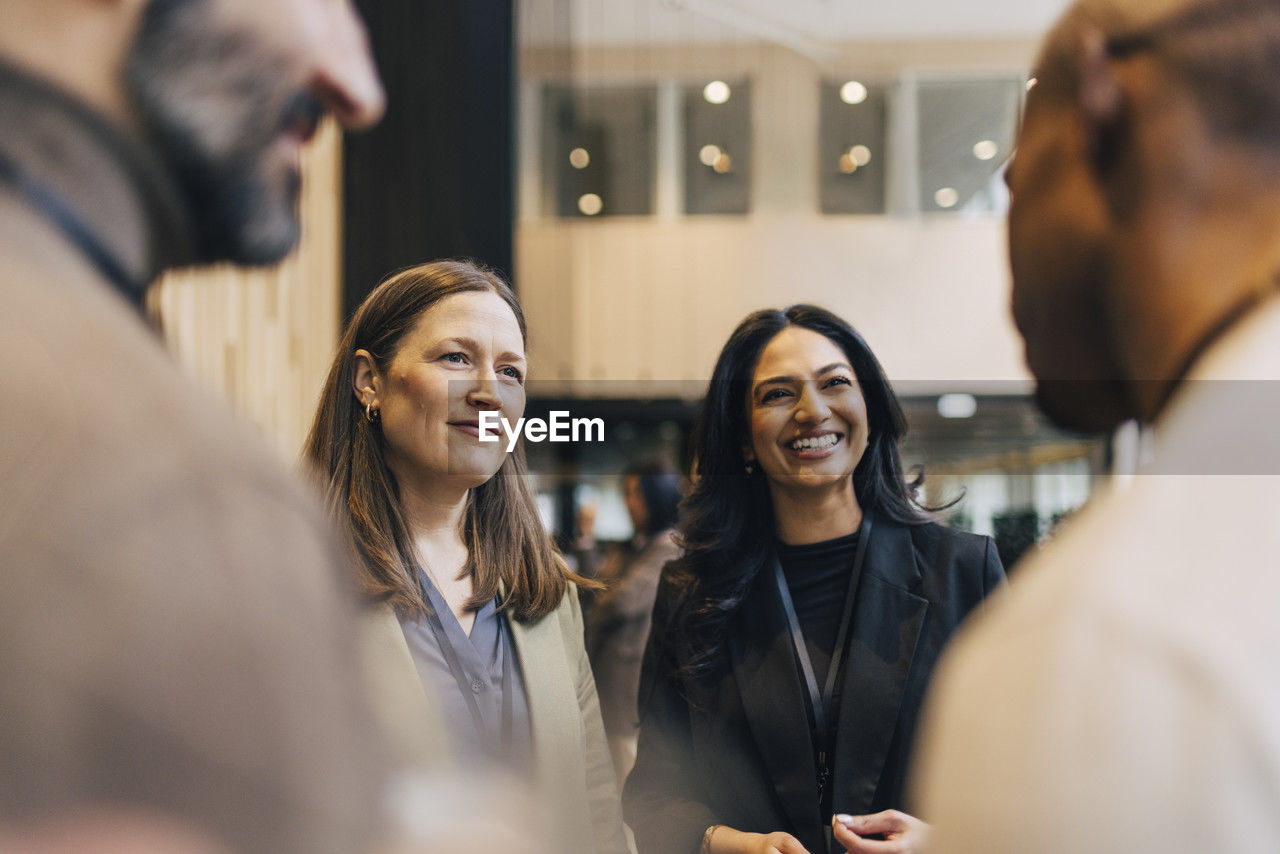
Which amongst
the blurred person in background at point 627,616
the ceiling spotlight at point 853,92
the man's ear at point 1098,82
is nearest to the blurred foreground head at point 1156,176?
the man's ear at point 1098,82

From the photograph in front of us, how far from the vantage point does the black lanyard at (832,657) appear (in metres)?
1.00

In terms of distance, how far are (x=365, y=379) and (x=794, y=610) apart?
21.3 inches

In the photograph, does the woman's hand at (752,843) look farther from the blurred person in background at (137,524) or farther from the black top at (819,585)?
the blurred person in background at (137,524)

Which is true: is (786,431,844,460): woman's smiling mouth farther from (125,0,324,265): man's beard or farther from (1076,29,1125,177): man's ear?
(125,0,324,265): man's beard

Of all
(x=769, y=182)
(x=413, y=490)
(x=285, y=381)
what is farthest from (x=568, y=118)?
(x=413, y=490)

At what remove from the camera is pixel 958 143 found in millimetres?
3092

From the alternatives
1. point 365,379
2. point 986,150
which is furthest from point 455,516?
point 986,150

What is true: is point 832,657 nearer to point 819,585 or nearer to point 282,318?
point 819,585

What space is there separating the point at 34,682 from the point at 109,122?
20 cm

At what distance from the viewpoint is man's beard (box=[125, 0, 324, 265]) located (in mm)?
357

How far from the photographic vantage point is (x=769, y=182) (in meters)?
3.71

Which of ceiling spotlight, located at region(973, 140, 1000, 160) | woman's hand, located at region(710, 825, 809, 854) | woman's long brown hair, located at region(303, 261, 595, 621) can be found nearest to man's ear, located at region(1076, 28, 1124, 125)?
woman's long brown hair, located at region(303, 261, 595, 621)

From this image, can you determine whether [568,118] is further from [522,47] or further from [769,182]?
[769,182]

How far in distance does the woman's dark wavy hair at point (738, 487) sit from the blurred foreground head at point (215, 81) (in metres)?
0.81
